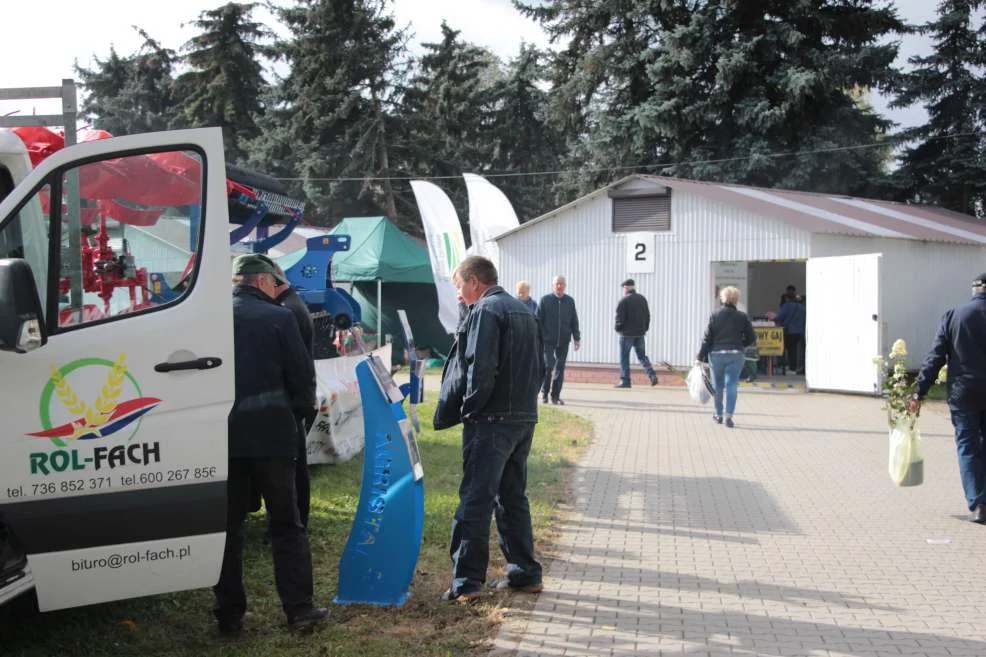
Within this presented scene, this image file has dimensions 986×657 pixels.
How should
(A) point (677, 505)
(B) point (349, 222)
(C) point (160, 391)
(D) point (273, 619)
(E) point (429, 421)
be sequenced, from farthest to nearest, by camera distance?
(B) point (349, 222)
(E) point (429, 421)
(A) point (677, 505)
(D) point (273, 619)
(C) point (160, 391)

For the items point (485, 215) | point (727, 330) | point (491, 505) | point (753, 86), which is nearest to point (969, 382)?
point (491, 505)

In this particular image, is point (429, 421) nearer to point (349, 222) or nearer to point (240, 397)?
point (240, 397)

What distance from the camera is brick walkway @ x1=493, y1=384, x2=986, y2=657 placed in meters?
5.07

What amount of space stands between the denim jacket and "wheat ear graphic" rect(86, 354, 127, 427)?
178 cm

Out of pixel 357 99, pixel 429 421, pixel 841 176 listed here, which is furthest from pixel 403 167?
pixel 429 421

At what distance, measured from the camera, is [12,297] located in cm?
366

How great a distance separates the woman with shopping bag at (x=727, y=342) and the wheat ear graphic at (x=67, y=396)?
9.64m

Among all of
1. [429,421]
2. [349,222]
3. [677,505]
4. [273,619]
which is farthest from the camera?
[349,222]

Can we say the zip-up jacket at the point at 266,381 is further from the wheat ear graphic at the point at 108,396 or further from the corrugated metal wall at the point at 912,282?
the corrugated metal wall at the point at 912,282

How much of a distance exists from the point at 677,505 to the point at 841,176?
88.5 feet

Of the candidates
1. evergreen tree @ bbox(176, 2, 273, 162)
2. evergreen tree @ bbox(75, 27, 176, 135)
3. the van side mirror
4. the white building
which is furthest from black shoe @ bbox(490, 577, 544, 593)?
evergreen tree @ bbox(75, 27, 176, 135)

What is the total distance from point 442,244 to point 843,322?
31.3ft

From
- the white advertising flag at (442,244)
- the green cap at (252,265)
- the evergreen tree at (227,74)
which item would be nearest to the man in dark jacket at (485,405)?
the green cap at (252,265)

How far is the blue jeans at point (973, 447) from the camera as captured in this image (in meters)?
7.56
